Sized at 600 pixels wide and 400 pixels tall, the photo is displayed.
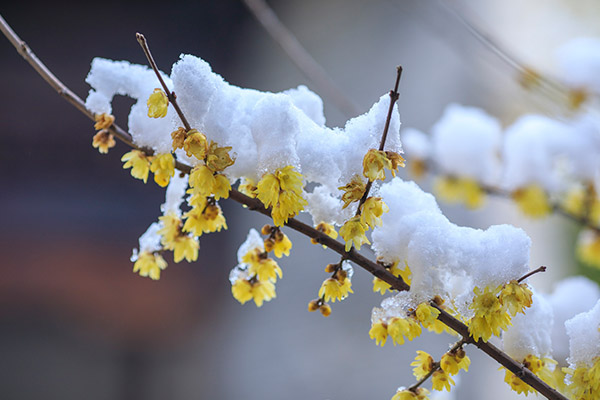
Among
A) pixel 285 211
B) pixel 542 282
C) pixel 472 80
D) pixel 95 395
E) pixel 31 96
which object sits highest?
pixel 472 80

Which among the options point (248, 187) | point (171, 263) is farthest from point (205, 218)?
point (171, 263)

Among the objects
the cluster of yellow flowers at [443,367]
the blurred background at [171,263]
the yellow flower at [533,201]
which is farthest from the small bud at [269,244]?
the blurred background at [171,263]

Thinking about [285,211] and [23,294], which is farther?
[23,294]

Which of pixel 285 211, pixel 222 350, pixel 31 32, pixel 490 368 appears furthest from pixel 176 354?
pixel 285 211

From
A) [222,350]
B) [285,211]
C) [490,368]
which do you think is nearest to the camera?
[285,211]

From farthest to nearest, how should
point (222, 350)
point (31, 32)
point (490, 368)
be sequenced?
point (490, 368), point (222, 350), point (31, 32)

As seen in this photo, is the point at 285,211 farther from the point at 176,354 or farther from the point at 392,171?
the point at 176,354

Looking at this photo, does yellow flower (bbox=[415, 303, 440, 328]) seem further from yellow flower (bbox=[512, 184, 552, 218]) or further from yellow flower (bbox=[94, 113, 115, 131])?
yellow flower (bbox=[512, 184, 552, 218])
